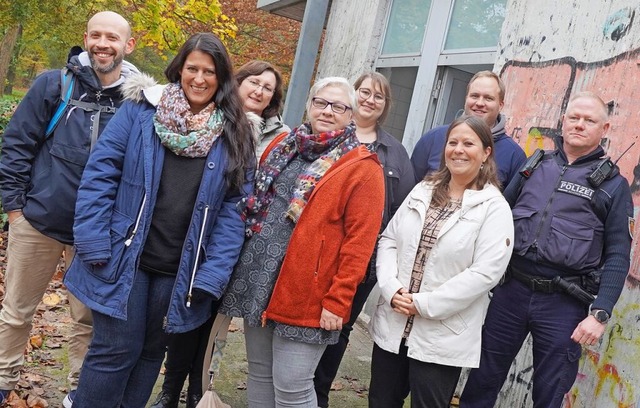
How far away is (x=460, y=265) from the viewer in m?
3.11

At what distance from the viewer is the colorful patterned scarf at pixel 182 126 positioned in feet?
9.78

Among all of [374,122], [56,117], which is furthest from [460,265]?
[56,117]

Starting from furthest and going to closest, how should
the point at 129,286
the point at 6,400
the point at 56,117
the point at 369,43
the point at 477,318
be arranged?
the point at 369,43 < the point at 6,400 < the point at 56,117 < the point at 477,318 < the point at 129,286

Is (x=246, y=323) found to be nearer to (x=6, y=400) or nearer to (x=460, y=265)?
(x=460, y=265)

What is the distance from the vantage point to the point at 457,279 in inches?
120

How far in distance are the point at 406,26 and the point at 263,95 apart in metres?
3.73

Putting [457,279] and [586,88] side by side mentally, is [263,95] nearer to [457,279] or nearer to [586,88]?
[457,279]

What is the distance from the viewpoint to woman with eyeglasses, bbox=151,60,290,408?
3.78 meters

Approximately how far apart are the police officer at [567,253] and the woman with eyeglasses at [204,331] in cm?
162

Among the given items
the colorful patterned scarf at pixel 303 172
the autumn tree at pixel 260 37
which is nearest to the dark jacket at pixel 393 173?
the colorful patterned scarf at pixel 303 172

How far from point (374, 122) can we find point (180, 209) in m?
1.59

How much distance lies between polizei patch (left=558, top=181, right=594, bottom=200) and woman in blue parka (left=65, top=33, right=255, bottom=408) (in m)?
1.72

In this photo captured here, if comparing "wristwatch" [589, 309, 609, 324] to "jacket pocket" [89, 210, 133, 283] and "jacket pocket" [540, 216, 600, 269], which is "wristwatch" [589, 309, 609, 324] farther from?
"jacket pocket" [89, 210, 133, 283]

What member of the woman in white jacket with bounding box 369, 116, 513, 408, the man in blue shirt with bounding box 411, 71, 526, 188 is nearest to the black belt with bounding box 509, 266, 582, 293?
the woman in white jacket with bounding box 369, 116, 513, 408
